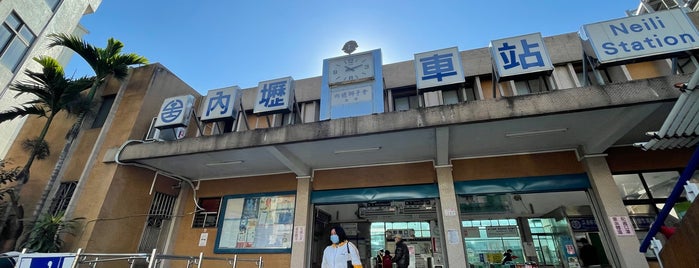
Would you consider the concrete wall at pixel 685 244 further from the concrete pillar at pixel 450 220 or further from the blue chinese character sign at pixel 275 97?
the blue chinese character sign at pixel 275 97

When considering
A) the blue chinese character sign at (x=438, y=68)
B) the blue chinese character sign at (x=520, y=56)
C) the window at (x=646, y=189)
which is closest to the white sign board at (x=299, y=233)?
the blue chinese character sign at (x=438, y=68)

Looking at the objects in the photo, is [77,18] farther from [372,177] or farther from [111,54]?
[372,177]

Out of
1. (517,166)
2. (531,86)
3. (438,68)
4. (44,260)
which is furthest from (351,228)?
(44,260)

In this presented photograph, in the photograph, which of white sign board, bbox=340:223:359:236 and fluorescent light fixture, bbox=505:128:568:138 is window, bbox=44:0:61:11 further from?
fluorescent light fixture, bbox=505:128:568:138

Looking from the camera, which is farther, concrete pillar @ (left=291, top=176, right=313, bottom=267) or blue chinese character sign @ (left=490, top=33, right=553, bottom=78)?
concrete pillar @ (left=291, top=176, right=313, bottom=267)

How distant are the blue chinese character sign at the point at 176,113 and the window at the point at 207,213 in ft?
7.79

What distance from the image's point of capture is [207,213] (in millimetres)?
7707

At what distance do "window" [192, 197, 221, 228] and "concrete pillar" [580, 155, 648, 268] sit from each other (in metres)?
8.47

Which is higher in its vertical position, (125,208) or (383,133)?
(383,133)

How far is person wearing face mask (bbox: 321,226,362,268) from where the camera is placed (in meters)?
4.47

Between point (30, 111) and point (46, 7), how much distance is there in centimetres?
538

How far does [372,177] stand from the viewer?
22.7 feet

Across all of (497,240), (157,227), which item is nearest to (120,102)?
(157,227)

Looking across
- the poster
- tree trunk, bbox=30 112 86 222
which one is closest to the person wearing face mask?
the poster
